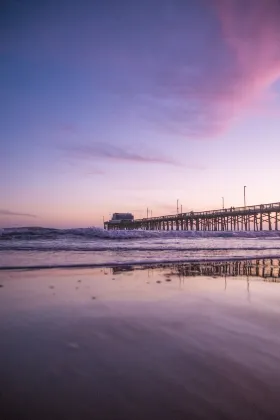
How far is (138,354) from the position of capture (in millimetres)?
2646

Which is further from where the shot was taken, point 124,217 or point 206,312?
point 124,217

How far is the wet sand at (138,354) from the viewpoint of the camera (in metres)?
1.87

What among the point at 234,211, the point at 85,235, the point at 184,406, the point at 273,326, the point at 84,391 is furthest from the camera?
the point at 234,211

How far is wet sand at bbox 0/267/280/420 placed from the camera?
187 cm

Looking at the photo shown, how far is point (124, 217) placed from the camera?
106438 mm

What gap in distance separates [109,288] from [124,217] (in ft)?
332

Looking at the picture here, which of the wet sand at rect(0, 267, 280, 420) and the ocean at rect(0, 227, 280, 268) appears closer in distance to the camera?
the wet sand at rect(0, 267, 280, 420)

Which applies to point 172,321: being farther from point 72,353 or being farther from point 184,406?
point 184,406

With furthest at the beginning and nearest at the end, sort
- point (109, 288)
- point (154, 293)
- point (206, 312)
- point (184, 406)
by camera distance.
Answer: point (109, 288), point (154, 293), point (206, 312), point (184, 406)

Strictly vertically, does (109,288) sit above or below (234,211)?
below

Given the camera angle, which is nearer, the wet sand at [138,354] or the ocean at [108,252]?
the wet sand at [138,354]

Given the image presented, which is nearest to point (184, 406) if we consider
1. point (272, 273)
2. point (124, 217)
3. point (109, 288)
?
point (109, 288)

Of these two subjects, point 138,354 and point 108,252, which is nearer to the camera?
point 138,354

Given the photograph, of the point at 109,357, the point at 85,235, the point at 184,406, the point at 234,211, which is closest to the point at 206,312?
the point at 109,357
